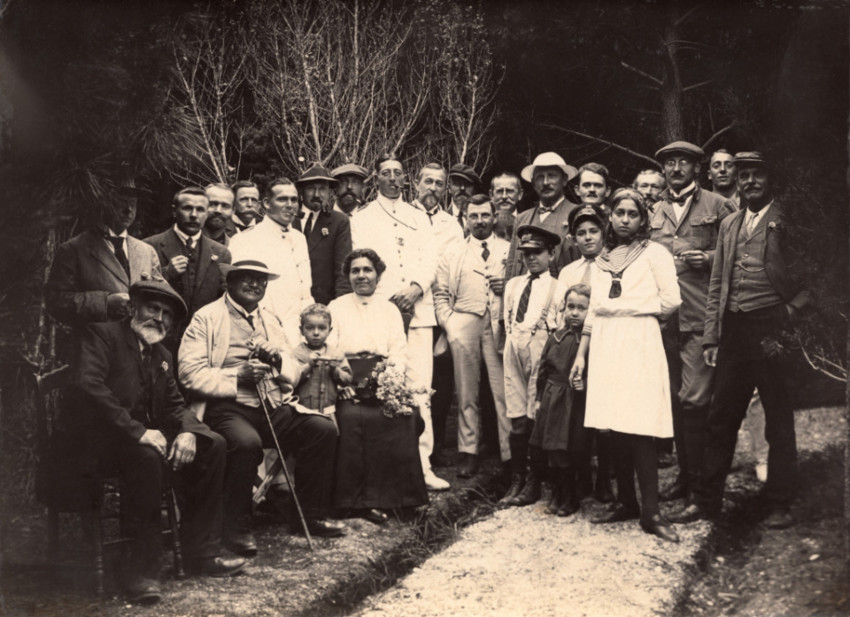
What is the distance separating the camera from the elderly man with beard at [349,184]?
28.3 feet

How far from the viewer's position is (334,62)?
50.3ft

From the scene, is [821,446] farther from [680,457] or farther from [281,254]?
[281,254]

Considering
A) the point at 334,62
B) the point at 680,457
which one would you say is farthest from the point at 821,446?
the point at 334,62

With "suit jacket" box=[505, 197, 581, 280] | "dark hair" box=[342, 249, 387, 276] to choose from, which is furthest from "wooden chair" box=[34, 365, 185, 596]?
"suit jacket" box=[505, 197, 581, 280]

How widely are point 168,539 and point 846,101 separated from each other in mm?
4627

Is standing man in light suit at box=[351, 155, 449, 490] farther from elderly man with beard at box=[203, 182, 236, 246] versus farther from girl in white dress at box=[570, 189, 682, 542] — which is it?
girl in white dress at box=[570, 189, 682, 542]

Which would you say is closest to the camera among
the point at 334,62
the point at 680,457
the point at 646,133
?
the point at 680,457

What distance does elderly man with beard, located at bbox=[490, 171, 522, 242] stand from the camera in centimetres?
789

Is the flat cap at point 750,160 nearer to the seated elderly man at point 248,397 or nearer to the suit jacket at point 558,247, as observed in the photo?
the suit jacket at point 558,247

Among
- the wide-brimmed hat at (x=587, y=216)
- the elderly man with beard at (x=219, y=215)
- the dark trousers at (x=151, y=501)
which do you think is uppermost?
the elderly man with beard at (x=219, y=215)

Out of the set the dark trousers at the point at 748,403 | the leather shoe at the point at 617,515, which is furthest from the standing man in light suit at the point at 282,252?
the dark trousers at the point at 748,403

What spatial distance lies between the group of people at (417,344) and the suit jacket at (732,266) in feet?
0.05

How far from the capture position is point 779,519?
6.03 m

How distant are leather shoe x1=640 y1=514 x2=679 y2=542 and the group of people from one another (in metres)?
0.04
